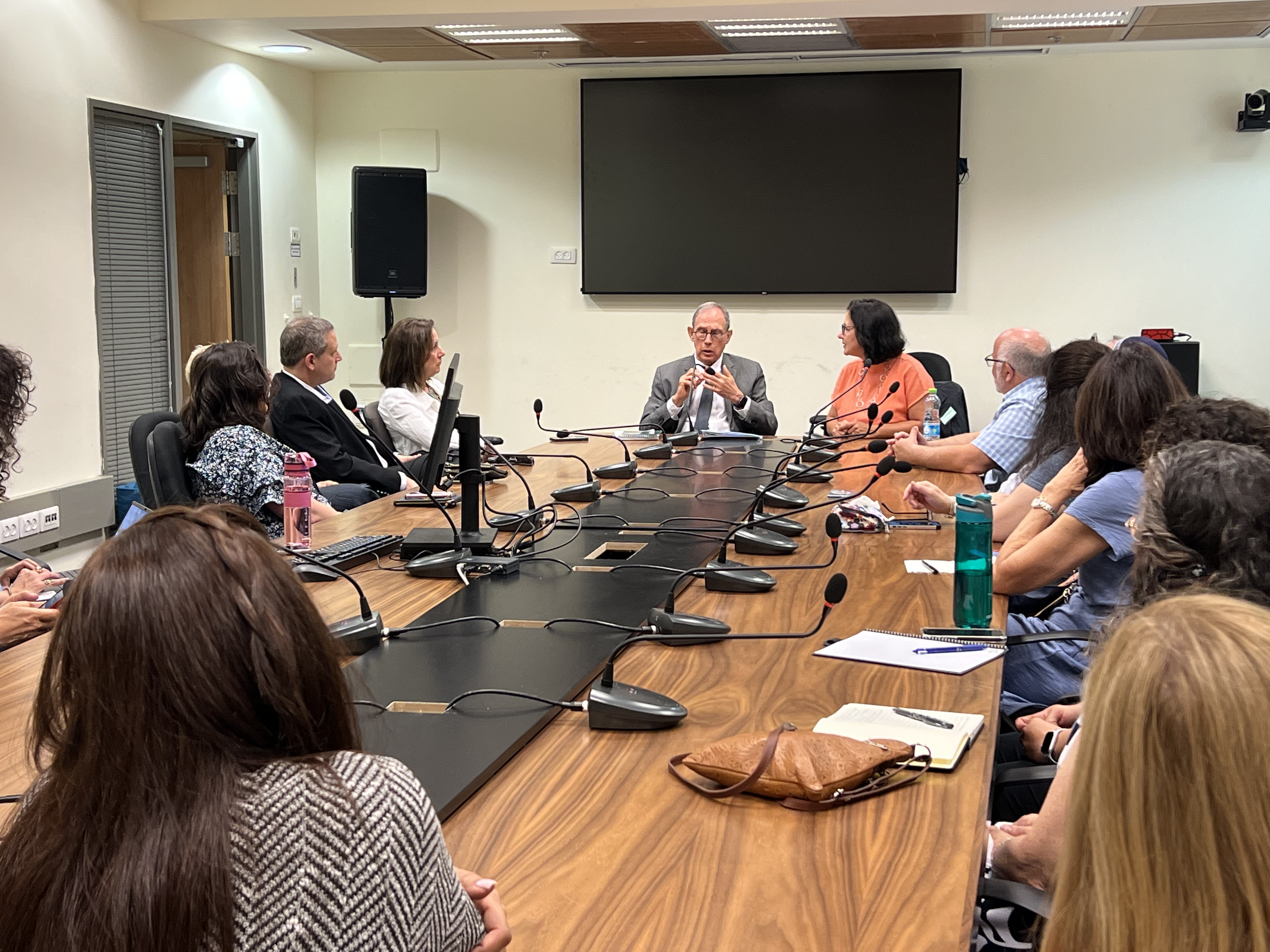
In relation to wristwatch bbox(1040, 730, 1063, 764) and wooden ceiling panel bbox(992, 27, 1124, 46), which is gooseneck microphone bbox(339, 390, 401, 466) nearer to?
wristwatch bbox(1040, 730, 1063, 764)

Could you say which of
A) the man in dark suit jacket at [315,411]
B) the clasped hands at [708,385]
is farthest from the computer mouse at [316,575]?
the clasped hands at [708,385]

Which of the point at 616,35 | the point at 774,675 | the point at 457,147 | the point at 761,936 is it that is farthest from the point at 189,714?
the point at 457,147

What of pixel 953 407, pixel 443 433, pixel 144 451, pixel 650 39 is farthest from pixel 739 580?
pixel 650 39

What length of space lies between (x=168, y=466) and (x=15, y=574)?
31.7 inches

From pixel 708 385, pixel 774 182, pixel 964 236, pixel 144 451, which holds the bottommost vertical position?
pixel 144 451

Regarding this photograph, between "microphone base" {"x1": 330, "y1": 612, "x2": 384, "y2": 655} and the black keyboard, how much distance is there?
571mm

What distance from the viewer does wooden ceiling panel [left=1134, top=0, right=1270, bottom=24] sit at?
217 inches

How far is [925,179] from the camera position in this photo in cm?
686

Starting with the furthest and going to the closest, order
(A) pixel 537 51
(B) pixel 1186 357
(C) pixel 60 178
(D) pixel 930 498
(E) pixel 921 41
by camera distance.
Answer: (A) pixel 537 51, (B) pixel 1186 357, (E) pixel 921 41, (C) pixel 60 178, (D) pixel 930 498

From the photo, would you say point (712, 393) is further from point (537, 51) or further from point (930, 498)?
point (537, 51)

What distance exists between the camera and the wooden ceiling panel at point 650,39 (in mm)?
6012

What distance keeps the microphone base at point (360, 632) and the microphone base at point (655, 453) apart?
2511 mm

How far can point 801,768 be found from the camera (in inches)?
58.7

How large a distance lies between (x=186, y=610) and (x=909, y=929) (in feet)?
2.46
